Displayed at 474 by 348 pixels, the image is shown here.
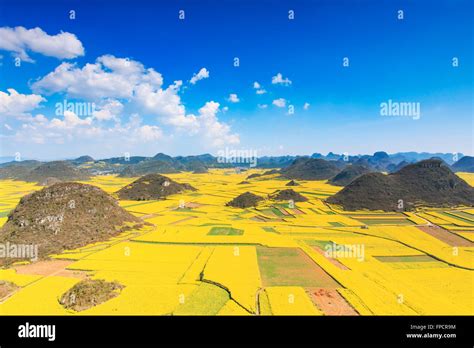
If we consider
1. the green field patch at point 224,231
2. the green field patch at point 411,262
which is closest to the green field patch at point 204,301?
the green field patch at point 224,231

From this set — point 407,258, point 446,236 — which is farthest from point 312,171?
point 407,258

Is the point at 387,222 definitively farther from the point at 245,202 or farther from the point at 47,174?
the point at 47,174
